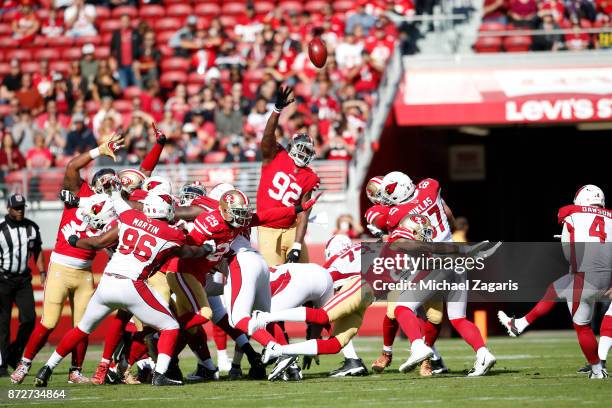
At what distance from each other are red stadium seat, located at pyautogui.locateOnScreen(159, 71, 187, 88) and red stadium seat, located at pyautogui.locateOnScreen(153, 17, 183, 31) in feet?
4.44

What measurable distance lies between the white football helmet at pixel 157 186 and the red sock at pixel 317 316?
4.89ft

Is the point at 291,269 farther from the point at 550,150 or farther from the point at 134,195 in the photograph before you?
the point at 550,150

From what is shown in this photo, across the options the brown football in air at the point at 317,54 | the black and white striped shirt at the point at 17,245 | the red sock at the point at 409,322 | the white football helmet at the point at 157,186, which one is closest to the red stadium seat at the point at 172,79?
the brown football in air at the point at 317,54

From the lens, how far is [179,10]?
2102 cm

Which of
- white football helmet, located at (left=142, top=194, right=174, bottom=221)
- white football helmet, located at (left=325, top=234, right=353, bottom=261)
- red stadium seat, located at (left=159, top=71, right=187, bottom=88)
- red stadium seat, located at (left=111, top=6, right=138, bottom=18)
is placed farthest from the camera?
red stadium seat, located at (left=111, top=6, right=138, bottom=18)

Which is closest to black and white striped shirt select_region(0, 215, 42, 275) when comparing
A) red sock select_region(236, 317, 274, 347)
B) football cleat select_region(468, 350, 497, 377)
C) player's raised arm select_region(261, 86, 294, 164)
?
player's raised arm select_region(261, 86, 294, 164)

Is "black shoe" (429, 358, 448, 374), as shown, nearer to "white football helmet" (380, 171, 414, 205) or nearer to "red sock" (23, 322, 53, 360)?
A: "white football helmet" (380, 171, 414, 205)

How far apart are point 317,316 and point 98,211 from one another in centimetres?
209

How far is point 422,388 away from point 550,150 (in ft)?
42.9

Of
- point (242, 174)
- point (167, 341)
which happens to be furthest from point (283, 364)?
point (242, 174)

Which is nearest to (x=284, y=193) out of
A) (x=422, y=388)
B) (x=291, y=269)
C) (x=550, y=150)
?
(x=291, y=269)

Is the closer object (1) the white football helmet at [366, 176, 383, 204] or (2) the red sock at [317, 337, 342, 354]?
(2) the red sock at [317, 337, 342, 354]

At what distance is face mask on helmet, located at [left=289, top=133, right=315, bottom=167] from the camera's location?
35.7ft

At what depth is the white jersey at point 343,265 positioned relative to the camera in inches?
405
